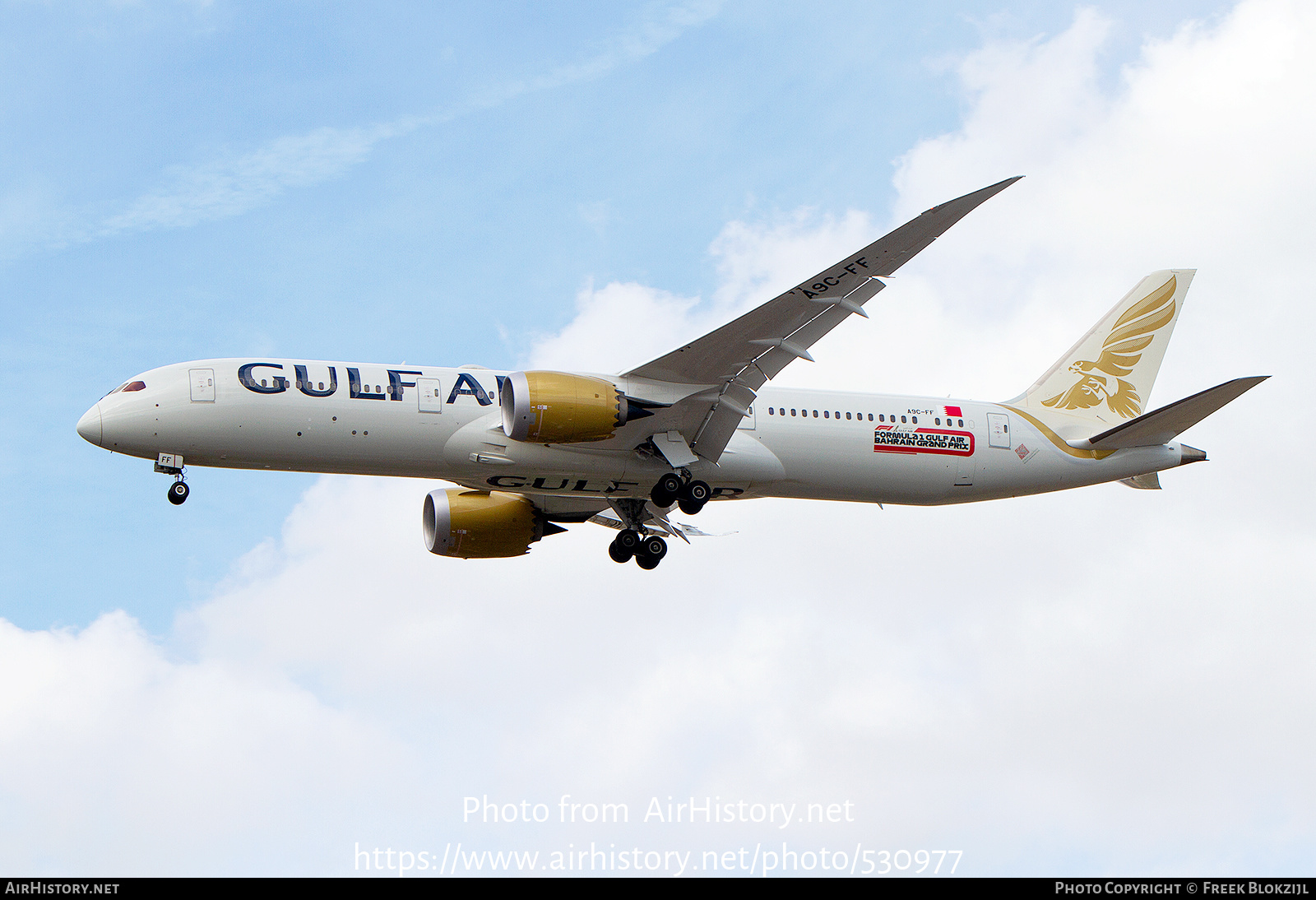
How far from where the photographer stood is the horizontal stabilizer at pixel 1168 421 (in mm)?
32688

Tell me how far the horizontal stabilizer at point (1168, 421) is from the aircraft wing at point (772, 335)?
31.5 ft

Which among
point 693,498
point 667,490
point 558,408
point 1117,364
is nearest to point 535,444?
point 558,408

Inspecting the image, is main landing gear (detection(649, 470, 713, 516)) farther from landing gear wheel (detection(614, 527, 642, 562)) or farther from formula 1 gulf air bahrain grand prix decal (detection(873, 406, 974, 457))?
formula 1 gulf air bahrain grand prix decal (detection(873, 406, 974, 457))

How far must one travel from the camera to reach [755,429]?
33500 mm

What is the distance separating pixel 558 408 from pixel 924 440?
1057cm

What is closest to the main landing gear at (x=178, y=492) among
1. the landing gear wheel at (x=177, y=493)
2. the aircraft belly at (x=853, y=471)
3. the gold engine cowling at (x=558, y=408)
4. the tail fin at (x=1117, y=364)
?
the landing gear wheel at (x=177, y=493)

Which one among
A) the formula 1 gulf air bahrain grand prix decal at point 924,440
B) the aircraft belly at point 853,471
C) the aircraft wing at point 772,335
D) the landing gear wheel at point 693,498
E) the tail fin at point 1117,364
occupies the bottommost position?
the landing gear wheel at point 693,498

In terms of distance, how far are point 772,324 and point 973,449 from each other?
8156 mm

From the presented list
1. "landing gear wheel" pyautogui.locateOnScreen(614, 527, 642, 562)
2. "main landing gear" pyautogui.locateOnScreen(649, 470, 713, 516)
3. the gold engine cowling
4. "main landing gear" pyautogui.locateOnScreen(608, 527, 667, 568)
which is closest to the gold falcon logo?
"main landing gear" pyautogui.locateOnScreen(649, 470, 713, 516)

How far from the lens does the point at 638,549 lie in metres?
36.9

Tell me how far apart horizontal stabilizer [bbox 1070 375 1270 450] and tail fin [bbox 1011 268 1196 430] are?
1.46 meters

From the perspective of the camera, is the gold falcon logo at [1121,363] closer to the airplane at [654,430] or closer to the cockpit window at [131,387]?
the airplane at [654,430]

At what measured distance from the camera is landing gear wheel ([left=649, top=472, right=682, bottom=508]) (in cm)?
3247
